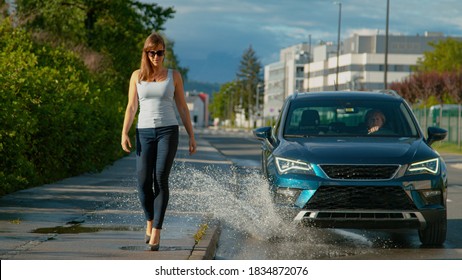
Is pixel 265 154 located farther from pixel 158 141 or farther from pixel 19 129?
pixel 19 129

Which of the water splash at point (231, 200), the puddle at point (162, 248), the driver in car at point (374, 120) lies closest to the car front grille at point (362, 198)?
the water splash at point (231, 200)

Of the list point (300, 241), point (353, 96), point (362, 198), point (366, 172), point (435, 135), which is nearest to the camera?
point (362, 198)

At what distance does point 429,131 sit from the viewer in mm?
12055

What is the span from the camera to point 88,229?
1136 centimetres

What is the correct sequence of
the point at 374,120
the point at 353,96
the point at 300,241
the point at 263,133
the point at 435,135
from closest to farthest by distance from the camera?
1. the point at 300,241
2. the point at 435,135
3. the point at 374,120
4. the point at 263,133
5. the point at 353,96

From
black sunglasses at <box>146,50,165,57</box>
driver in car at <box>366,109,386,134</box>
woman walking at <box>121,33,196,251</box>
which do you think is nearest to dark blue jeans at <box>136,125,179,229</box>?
woman walking at <box>121,33,196,251</box>

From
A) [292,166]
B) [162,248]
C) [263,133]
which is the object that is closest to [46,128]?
[263,133]

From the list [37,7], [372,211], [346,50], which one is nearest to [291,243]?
[372,211]

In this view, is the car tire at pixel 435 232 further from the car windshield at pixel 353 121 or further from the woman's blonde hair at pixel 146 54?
the woman's blonde hair at pixel 146 54

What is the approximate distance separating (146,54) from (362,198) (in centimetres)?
262

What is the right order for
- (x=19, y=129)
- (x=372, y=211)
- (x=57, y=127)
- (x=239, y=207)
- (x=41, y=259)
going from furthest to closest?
(x=57, y=127) → (x=19, y=129) → (x=239, y=207) → (x=372, y=211) → (x=41, y=259)

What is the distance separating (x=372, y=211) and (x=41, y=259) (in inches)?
132

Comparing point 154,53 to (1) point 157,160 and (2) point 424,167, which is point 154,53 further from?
(2) point 424,167

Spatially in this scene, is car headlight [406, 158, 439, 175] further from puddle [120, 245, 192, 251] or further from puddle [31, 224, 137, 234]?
puddle [31, 224, 137, 234]
